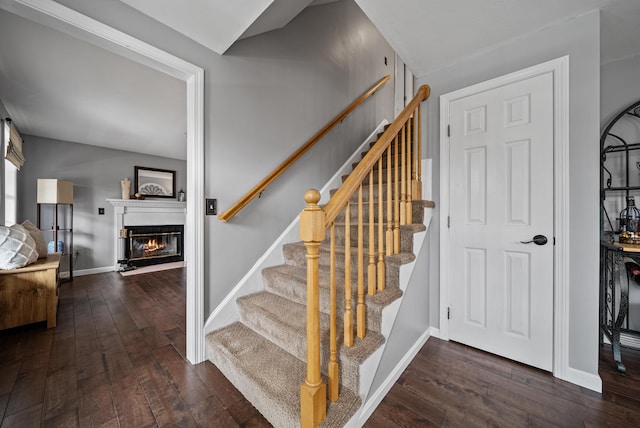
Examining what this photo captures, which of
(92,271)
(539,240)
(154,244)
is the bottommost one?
(92,271)

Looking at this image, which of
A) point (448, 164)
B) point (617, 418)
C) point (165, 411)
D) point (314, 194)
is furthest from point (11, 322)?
point (617, 418)

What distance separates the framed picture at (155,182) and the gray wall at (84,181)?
5.9 inches

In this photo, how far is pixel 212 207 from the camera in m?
1.81

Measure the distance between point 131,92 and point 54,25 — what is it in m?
1.79

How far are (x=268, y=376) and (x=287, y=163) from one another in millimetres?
1613

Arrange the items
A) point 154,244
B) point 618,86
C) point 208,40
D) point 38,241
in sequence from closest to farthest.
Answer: point 208,40 → point 618,86 → point 38,241 → point 154,244

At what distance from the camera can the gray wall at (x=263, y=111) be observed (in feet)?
5.87

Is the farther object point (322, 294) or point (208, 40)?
point (208, 40)

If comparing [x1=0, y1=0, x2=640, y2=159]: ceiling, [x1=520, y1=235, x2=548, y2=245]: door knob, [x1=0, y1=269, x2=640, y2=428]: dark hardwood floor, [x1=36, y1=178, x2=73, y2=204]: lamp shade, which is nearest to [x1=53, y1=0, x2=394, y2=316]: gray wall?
[x1=0, y1=0, x2=640, y2=159]: ceiling

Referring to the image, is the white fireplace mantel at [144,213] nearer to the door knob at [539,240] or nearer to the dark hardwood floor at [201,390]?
the dark hardwood floor at [201,390]

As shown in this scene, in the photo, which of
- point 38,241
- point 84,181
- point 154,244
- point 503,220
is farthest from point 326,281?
point 84,181

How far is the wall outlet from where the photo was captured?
1792mm

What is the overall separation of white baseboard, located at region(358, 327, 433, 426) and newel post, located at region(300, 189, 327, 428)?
0.30 m

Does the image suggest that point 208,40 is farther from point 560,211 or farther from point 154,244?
point 154,244
